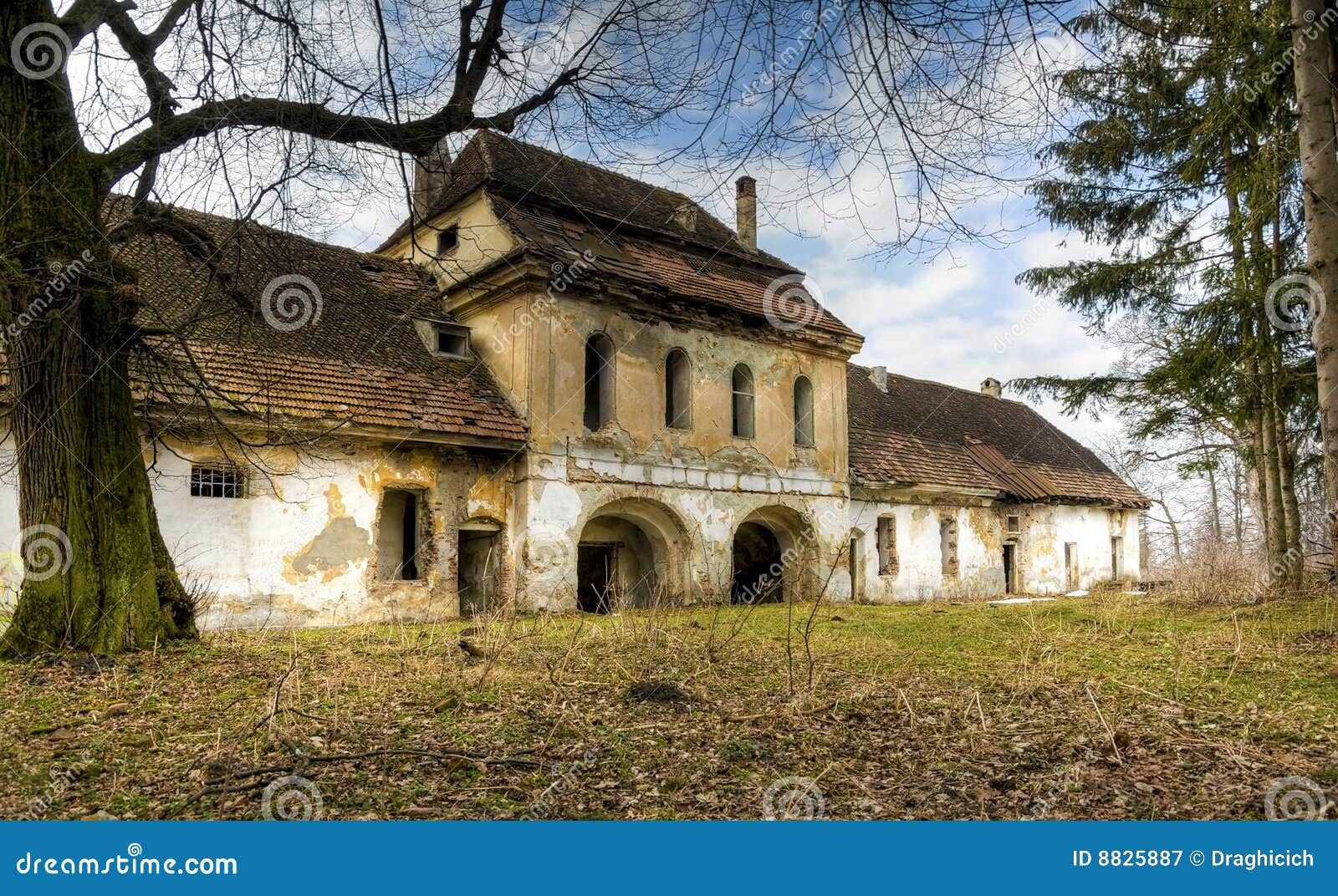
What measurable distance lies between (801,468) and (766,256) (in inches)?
217

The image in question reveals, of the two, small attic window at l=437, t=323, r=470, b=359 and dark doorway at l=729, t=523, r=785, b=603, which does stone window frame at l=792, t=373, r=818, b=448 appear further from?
small attic window at l=437, t=323, r=470, b=359

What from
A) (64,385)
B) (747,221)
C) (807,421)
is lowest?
(64,385)

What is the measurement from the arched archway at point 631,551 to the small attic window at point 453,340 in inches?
158

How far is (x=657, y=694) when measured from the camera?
228 inches

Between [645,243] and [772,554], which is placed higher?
[645,243]

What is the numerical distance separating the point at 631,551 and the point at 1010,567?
13222mm

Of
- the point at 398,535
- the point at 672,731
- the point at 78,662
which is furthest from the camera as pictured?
the point at 398,535

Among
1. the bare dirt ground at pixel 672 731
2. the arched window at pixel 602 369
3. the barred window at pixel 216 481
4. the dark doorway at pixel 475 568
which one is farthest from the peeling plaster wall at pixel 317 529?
the bare dirt ground at pixel 672 731

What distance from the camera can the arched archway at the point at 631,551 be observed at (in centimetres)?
1762

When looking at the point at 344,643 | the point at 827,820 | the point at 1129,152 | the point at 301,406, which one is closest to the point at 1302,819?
the point at 827,820

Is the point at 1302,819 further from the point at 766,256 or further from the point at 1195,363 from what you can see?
the point at 766,256

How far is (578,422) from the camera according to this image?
16422mm

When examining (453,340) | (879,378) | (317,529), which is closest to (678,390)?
(453,340)

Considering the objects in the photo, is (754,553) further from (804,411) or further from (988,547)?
(988,547)
